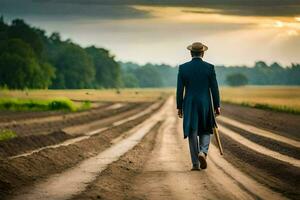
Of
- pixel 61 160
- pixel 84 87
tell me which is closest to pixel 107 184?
pixel 61 160

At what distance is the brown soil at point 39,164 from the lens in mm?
11703

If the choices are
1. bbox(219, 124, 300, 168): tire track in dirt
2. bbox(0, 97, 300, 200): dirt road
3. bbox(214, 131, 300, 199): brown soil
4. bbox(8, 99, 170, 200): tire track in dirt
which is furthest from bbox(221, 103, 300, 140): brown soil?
bbox(8, 99, 170, 200): tire track in dirt

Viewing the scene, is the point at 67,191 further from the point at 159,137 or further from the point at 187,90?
the point at 159,137

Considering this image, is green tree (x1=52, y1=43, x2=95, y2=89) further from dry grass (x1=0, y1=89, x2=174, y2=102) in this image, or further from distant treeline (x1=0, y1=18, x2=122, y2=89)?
dry grass (x1=0, y1=89, x2=174, y2=102)

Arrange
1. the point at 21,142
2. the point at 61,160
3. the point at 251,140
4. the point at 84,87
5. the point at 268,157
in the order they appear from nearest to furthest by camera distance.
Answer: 1. the point at 61,160
2. the point at 268,157
3. the point at 21,142
4. the point at 251,140
5. the point at 84,87

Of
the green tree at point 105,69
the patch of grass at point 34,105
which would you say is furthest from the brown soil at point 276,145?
the green tree at point 105,69

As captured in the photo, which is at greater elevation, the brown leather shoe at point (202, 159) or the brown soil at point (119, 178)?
the brown leather shoe at point (202, 159)

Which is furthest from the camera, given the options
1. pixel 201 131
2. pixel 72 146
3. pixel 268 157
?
pixel 72 146

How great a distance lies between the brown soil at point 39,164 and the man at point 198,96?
2653 millimetres

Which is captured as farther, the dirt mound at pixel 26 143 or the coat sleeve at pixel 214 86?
the dirt mound at pixel 26 143

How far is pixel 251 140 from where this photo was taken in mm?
23281

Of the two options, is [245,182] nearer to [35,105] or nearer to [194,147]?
[194,147]

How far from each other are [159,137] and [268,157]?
8.18m

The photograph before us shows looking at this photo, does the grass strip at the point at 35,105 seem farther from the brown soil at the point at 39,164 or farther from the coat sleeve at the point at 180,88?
the coat sleeve at the point at 180,88
